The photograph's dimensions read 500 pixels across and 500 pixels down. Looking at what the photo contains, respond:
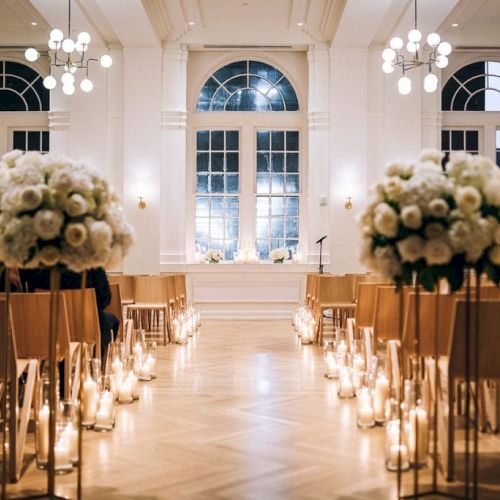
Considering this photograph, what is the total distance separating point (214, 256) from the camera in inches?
531

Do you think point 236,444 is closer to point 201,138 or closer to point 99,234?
point 99,234

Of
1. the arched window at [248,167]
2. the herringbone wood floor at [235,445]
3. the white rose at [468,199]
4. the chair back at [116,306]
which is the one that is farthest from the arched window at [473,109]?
the white rose at [468,199]

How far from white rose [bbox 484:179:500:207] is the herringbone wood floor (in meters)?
1.36

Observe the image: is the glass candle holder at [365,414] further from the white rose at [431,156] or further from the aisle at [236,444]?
the white rose at [431,156]

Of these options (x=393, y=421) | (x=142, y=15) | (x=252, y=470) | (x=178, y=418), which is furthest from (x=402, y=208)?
(x=142, y=15)

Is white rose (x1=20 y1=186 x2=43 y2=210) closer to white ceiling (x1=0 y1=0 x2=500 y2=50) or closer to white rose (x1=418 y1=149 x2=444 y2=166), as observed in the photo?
white rose (x1=418 y1=149 x2=444 y2=166)

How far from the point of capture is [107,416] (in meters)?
4.49

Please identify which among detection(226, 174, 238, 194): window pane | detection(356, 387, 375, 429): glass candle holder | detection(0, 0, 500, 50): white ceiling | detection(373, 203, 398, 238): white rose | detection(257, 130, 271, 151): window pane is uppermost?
detection(0, 0, 500, 50): white ceiling

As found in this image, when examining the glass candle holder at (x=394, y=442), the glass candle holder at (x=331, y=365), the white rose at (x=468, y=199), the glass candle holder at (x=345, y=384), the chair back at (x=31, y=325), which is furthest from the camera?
the glass candle holder at (x=331, y=365)

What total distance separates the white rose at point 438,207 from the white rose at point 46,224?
1.40 meters

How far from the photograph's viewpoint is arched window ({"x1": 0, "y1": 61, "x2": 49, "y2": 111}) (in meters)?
14.0

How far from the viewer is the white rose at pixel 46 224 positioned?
278 cm

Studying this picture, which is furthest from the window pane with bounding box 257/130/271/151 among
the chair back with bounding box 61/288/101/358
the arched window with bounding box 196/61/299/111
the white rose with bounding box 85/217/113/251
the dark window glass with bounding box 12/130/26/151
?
the white rose with bounding box 85/217/113/251

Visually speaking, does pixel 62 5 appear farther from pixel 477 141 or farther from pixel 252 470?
pixel 252 470
